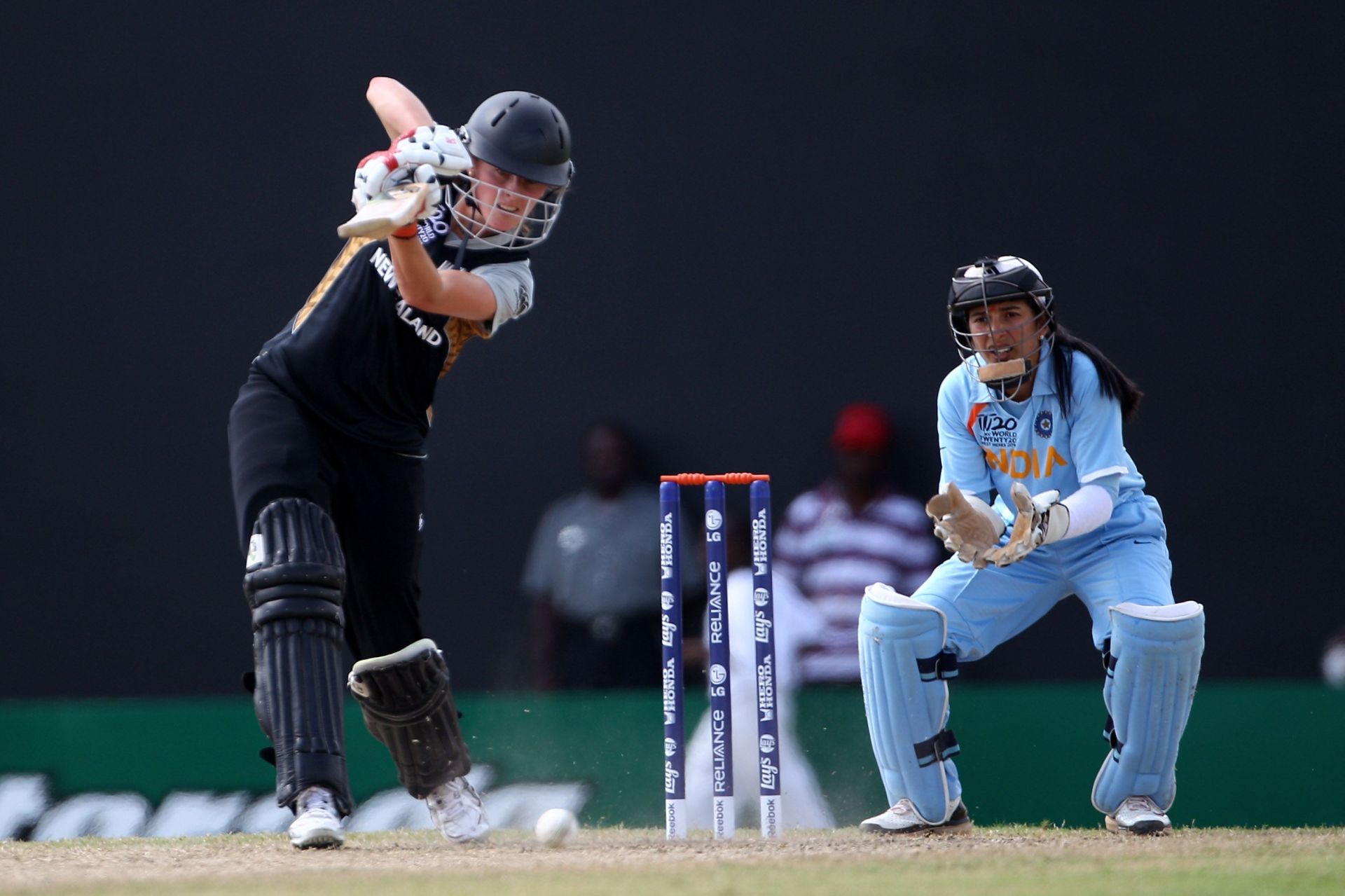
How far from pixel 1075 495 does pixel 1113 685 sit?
451 mm

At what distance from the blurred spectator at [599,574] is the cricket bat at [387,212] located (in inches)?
91.0

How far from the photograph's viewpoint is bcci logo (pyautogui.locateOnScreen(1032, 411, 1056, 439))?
3762 mm

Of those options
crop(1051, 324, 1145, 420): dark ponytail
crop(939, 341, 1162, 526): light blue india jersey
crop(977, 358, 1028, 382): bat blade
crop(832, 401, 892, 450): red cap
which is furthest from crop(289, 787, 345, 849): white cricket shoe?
crop(832, 401, 892, 450): red cap

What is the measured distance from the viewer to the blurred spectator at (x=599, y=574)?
5.32 metres

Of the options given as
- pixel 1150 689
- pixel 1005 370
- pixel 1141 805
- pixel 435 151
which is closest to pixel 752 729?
pixel 1141 805

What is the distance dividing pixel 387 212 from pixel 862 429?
2.50 meters

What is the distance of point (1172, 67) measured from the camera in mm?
5137

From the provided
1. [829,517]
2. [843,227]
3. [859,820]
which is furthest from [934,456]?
[859,820]

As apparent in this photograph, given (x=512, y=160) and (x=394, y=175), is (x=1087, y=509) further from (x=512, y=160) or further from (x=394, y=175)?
(x=394, y=175)

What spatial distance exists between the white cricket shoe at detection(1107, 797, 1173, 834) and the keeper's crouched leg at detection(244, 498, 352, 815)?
177cm

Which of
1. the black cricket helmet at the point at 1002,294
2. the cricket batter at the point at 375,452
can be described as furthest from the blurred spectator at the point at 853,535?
the cricket batter at the point at 375,452

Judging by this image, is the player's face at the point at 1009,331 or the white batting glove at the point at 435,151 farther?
the player's face at the point at 1009,331

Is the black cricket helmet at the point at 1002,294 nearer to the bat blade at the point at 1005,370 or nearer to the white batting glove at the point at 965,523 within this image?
the bat blade at the point at 1005,370

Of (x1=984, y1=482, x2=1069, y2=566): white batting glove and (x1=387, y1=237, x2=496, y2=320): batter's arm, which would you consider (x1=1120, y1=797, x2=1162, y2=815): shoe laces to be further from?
(x1=387, y1=237, x2=496, y2=320): batter's arm
